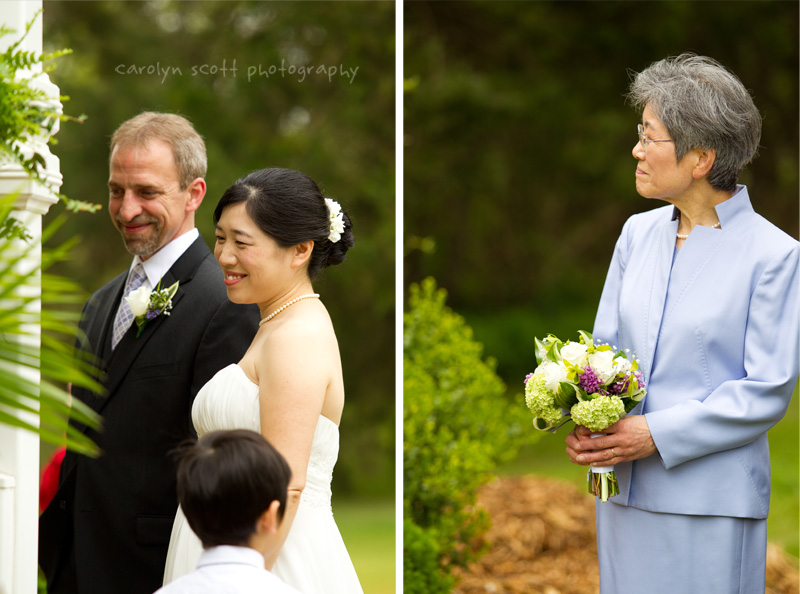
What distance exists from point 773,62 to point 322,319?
36.1 ft

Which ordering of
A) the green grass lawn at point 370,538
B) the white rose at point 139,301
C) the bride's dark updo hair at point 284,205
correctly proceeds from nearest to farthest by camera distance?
the bride's dark updo hair at point 284,205
the white rose at point 139,301
the green grass lawn at point 370,538

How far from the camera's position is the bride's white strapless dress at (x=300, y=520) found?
2787 millimetres

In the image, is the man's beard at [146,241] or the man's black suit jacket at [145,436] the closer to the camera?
the man's black suit jacket at [145,436]

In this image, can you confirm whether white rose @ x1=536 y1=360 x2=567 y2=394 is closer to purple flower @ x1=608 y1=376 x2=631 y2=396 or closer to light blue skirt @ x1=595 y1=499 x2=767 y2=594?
purple flower @ x1=608 y1=376 x2=631 y2=396

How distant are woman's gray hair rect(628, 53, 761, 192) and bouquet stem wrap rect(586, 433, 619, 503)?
3.43ft

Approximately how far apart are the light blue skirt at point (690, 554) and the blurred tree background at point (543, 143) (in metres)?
6.80

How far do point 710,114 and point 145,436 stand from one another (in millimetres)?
2296

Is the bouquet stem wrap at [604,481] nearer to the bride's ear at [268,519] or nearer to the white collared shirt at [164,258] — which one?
the bride's ear at [268,519]

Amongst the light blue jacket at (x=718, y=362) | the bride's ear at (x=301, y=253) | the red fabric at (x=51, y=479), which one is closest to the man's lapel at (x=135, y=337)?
the red fabric at (x=51, y=479)

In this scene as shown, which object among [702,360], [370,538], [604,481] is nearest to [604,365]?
[702,360]

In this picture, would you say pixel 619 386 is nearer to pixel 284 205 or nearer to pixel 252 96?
pixel 284 205

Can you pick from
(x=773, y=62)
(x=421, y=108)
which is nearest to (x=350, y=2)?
(x=421, y=108)

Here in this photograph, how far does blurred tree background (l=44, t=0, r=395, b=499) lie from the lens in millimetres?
12211

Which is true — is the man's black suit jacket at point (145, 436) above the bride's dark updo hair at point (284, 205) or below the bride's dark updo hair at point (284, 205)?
below
